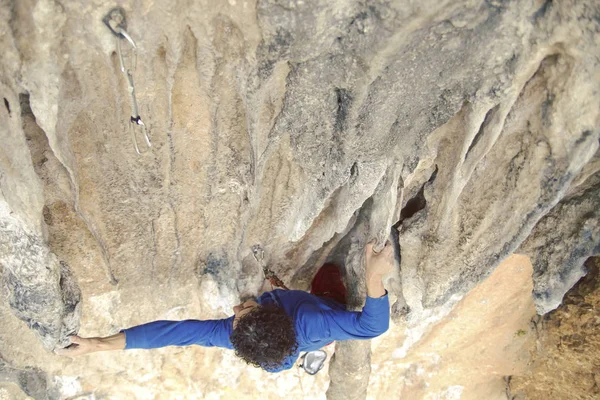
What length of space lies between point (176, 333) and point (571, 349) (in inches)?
67.2

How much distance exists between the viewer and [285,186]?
5.34ft

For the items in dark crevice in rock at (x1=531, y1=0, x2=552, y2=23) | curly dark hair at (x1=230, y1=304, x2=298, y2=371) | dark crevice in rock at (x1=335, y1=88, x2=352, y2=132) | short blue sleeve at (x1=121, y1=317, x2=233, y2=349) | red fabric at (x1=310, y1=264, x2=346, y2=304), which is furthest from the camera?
red fabric at (x1=310, y1=264, x2=346, y2=304)

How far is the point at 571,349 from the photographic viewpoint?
218 centimetres

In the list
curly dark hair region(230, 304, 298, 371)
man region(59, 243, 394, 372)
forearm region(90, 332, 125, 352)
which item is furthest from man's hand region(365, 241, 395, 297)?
forearm region(90, 332, 125, 352)

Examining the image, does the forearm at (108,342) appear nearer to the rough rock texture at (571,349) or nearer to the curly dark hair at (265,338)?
the curly dark hair at (265,338)

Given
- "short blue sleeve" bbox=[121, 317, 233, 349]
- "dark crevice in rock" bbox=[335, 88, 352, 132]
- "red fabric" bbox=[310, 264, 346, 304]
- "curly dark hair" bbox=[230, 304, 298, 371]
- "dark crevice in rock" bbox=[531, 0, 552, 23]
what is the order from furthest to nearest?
"red fabric" bbox=[310, 264, 346, 304] → "short blue sleeve" bbox=[121, 317, 233, 349] → "curly dark hair" bbox=[230, 304, 298, 371] → "dark crevice in rock" bbox=[335, 88, 352, 132] → "dark crevice in rock" bbox=[531, 0, 552, 23]

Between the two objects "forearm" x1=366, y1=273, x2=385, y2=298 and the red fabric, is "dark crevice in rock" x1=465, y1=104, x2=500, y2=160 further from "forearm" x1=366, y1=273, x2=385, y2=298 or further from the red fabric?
the red fabric

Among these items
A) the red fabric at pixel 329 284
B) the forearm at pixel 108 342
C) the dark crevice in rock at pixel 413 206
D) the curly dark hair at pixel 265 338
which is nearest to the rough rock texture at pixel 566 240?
the dark crevice in rock at pixel 413 206

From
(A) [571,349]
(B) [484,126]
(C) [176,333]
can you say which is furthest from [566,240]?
(C) [176,333]

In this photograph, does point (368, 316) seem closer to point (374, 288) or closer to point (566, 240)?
point (374, 288)

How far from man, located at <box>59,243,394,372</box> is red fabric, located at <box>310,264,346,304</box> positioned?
10.5 inches

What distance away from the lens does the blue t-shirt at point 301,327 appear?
5.35 ft

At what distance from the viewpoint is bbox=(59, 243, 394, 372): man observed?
155 centimetres

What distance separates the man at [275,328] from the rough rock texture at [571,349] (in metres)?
0.94
